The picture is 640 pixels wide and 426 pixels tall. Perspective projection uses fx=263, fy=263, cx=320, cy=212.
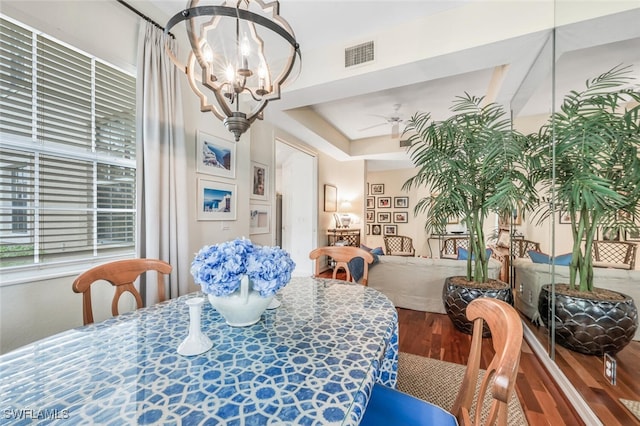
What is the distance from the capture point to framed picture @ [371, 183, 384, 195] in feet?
24.9

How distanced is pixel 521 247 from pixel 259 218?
10.7 ft

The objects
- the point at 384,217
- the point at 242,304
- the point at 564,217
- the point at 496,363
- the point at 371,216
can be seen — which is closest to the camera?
the point at 496,363

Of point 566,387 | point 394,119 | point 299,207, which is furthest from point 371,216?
point 566,387

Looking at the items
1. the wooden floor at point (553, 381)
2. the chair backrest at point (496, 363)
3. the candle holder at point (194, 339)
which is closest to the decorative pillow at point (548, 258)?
the wooden floor at point (553, 381)

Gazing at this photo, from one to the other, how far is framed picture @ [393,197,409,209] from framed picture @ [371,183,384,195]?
1.50ft

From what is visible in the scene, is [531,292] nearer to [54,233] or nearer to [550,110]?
[550,110]

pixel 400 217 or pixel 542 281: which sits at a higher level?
pixel 400 217

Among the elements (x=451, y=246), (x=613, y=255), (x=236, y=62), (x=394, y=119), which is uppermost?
(x=394, y=119)

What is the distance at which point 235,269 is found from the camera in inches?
37.9

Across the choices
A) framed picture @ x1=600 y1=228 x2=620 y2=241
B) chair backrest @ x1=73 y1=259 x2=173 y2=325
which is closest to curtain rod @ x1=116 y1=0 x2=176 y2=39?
chair backrest @ x1=73 y1=259 x2=173 y2=325

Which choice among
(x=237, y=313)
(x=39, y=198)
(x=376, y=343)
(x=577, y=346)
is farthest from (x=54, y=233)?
(x=577, y=346)

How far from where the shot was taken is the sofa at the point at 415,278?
300 centimetres

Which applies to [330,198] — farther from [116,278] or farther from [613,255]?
[116,278]

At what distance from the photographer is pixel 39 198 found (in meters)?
1.50
